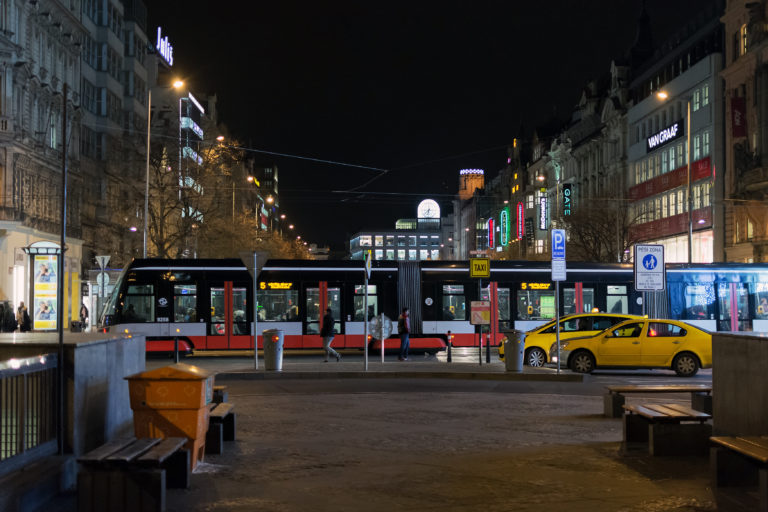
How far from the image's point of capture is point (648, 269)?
2147 cm

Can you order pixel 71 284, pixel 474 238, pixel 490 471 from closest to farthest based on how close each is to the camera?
pixel 490 471 → pixel 71 284 → pixel 474 238

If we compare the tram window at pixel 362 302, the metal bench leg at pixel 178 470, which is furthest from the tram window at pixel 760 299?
the metal bench leg at pixel 178 470

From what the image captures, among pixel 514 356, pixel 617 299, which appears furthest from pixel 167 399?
pixel 617 299

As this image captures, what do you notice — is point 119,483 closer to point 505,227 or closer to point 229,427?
point 229,427

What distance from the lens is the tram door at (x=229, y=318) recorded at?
32.8 m

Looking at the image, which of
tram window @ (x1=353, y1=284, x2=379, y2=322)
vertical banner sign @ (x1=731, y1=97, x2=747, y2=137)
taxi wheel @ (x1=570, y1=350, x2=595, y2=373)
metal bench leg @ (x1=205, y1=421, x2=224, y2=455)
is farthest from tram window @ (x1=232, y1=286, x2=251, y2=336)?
vertical banner sign @ (x1=731, y1=97, x2=747, y2=137)

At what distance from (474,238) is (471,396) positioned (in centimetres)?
16078

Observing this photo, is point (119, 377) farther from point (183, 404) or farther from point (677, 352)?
point (677, 352)

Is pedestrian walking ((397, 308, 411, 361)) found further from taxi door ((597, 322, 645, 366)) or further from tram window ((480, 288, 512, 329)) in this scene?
taxi door ((597, 322, 645, 366))

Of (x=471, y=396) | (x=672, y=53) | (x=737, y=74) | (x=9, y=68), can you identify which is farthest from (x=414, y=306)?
(x=672, y=53)


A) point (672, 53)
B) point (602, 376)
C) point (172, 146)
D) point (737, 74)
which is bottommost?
point (602, 376)

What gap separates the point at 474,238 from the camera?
179m

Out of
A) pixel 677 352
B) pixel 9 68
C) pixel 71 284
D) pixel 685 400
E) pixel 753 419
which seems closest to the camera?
pixel 753 419

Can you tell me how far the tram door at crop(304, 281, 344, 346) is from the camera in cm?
3369
